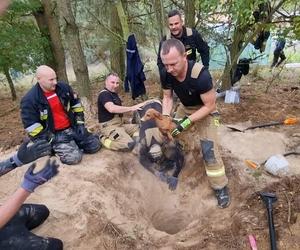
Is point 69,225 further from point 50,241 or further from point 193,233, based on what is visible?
point 193,233

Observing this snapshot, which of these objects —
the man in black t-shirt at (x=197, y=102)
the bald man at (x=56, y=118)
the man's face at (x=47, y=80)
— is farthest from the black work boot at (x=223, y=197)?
the man's face at (x=47, y=80)

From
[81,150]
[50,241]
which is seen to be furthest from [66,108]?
[50,241]

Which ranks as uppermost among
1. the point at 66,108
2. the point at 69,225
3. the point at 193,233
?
the point at 66,108

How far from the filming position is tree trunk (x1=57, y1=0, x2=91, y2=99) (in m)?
6.48

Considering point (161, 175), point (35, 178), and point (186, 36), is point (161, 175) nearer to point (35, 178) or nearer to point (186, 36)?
point (186, 36)

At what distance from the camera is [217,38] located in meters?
8.82

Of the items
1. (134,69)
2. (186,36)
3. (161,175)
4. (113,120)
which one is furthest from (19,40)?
(161,175)

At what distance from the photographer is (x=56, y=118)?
199 inches

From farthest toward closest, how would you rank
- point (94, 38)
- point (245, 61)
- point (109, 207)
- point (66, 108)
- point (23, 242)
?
point (94, 38) < point (245, 61) < point (66, 108) < point (109, 207) < point (23, 242)

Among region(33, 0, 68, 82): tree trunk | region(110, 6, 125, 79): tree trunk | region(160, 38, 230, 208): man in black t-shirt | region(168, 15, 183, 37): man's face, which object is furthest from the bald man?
region(110, 6, 125, 79): tree trunk

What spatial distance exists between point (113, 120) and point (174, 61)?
6.59 feet

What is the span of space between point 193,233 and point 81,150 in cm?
218

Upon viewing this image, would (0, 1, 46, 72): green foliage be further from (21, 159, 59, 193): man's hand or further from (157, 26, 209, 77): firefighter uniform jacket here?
(21, 159, 59, 193): man's hand

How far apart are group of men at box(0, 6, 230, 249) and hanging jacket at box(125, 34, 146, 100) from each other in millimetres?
883
